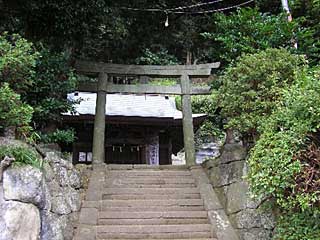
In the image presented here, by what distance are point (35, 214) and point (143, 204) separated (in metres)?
2.59

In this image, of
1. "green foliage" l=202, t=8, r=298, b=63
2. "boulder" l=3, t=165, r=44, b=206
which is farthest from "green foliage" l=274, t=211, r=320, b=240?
"green foliage" l=202, t=8, r=298, b=63

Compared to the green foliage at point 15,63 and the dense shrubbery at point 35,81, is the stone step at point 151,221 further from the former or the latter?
the green foliage at point 15,63

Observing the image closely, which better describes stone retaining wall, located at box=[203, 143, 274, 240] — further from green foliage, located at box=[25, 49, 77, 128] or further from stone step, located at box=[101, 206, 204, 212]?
green foliage, located at box=[25, 49, 77, 128]

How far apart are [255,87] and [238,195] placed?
1989 millimetres

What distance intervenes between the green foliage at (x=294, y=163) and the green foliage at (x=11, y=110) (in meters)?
3.24

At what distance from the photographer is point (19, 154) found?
4969 mm

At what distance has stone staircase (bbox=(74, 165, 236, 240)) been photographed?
6254mm

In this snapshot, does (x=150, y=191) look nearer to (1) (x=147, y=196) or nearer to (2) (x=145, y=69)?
(1) (x=147, y=196)

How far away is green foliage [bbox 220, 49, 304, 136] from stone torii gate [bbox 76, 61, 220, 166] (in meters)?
2.69

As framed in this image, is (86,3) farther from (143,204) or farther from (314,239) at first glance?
(314,239)

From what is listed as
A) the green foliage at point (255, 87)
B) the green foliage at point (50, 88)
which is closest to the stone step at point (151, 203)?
the green foliage at point (255, 87)

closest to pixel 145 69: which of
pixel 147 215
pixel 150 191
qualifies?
pixel 150 191

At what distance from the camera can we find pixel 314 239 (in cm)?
472

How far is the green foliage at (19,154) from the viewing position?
4910 millimetres
